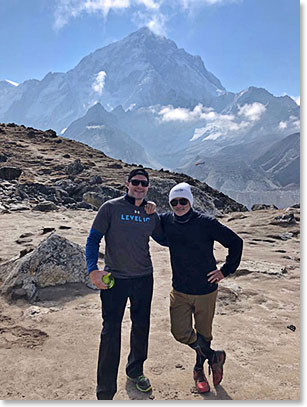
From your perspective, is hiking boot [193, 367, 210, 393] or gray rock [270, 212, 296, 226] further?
gray rock [270, 212, 296, 226]

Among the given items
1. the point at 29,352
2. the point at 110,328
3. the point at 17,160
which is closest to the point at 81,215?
the point at 29,352

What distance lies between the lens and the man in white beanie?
3588 mm

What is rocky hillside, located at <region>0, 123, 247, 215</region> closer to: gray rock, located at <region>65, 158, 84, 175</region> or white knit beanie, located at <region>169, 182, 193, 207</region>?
gray rock, located at <region>65, 158, 84, 175</region>

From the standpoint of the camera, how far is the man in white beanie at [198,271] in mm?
3588

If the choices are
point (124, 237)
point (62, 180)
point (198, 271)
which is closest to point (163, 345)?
point (198, 271)

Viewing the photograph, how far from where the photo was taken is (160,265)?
8.81 metres

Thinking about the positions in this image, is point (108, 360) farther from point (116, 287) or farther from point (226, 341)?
point (226, 341)

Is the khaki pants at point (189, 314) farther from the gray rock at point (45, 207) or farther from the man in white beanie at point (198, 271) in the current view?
the gray rock at point (45, 207)

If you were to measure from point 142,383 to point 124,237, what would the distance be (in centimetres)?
158

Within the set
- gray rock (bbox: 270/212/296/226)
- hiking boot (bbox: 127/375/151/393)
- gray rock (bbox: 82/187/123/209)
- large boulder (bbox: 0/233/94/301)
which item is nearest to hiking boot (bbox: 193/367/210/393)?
hiking boot (bbox: 127/375/151/393)

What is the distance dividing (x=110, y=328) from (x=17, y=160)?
30.2 m

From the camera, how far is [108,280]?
11.3ft

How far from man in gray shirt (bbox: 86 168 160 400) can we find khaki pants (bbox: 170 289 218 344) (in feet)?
1.10

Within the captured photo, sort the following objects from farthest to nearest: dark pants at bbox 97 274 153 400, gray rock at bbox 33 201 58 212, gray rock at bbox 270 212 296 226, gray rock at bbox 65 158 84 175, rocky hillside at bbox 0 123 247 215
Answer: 1. gray rock at bbox 65 158 84 175
2. rocky hillside at bbox 0 123 247 215
3. gray rock at bbox 33 201 58 212
4. gray rock at bbox 270 212 296 226
5. dark pants at bbox 97 274 153 400
